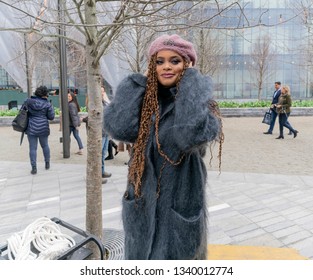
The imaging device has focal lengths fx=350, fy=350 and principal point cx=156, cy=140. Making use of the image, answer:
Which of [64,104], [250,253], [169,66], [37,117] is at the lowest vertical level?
[250,253]

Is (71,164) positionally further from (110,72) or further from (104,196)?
(110,72)

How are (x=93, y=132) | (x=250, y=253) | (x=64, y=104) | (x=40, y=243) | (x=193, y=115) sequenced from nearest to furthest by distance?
(x=193, y=115), (x=40, y=243), (x=93, y=132), (x=250, y=253), (x=64, y=104)

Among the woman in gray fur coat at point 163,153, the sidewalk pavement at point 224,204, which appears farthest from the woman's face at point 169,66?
the sidewalk pavement at point 224,204

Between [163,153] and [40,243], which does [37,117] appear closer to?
[40,243]

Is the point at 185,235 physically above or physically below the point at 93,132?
below

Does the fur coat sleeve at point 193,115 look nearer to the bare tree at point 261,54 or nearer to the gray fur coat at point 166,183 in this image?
the gray fur coat at point 166,183

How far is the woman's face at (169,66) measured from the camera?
174cm

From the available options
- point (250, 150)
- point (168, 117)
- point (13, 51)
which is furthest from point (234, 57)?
point (168, 117)

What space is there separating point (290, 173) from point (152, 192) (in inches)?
210

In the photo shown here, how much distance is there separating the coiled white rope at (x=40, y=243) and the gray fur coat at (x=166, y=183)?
1.48 ft

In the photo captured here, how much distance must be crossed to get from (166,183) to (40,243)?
785mm

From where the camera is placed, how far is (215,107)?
5.66 ft

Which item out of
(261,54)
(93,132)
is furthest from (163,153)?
(261,54)

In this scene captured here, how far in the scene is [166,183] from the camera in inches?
71.0
